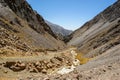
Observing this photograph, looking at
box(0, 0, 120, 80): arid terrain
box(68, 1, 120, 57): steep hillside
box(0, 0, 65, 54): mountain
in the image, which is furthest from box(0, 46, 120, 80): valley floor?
box(68, 1, 120, 57): steep hillside

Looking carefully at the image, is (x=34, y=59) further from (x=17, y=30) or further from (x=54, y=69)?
(x=17, y=30)

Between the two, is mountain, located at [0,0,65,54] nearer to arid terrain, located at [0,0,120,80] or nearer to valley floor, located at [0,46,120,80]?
arid terrain, located at [0,0,120,80]

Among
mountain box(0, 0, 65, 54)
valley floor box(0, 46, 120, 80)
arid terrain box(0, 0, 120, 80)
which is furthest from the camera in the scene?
mountain box(0, 0, 65, 54)

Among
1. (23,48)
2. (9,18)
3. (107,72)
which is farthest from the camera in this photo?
(9,18)

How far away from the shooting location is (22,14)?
9212 cm

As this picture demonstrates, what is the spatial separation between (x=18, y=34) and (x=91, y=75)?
156ft

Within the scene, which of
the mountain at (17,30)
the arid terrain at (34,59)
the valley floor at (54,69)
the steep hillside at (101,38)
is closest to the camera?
the valley floor at (54,69)

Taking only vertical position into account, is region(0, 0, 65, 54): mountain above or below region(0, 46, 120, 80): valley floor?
above

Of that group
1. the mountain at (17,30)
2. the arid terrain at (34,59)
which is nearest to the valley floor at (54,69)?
the arid terrain at (34,59)

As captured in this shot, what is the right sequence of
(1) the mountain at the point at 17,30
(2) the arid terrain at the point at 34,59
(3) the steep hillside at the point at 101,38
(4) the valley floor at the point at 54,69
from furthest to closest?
(3) the steep hillside at the point at 101,38 < (1) the mountain at the point at 17,30 < (2) the arid terrain at the point at 34,59 < (4) the valley floor at the point at 54,69

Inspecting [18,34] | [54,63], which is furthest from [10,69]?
[18,34]

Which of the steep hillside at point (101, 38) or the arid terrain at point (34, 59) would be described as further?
the steep hillside at point (101, 38)

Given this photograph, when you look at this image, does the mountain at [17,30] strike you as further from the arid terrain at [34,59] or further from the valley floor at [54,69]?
the valley floor at [54,69]

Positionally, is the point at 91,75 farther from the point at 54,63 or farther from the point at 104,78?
the point at 54,63
